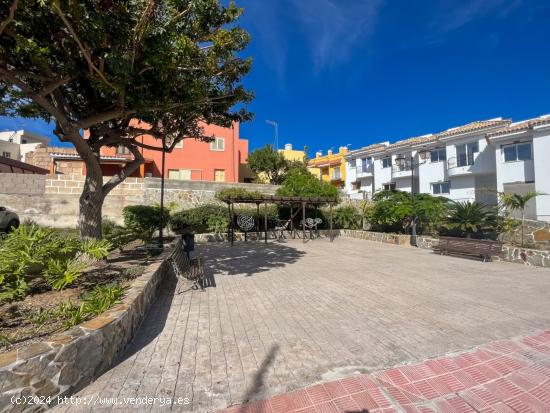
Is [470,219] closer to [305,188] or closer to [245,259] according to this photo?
[305,188]

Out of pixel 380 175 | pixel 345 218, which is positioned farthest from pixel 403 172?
pixel 345 218

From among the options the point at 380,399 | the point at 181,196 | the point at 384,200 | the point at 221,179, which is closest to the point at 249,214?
the point at 181,196

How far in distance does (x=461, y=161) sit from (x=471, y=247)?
16506 mm

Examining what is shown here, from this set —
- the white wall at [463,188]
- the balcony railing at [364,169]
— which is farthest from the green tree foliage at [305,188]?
the balcony railing at [364,169]

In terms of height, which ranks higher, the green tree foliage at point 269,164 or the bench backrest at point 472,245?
the green tree foliage at point 269,164

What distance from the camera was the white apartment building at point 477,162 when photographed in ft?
59.4

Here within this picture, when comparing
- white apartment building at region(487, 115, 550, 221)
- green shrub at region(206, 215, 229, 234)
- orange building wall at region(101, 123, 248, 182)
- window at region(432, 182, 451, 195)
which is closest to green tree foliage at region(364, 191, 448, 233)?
white apartment building at region(487, 115, 550, 221)

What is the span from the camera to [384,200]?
17.4 m

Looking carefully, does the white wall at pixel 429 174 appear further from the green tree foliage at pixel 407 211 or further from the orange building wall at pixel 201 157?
the orange building wall at pixel 201 157

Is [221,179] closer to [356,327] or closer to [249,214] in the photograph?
[249,214]

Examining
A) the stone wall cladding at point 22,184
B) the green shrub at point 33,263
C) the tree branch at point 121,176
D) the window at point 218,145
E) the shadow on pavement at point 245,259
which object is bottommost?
the shadow on pavement at point 245,259

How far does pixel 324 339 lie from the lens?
12.6 ft

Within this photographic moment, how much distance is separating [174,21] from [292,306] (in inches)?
219

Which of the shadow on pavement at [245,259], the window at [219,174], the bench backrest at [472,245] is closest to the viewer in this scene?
the shadow on pavement at [245,259]
